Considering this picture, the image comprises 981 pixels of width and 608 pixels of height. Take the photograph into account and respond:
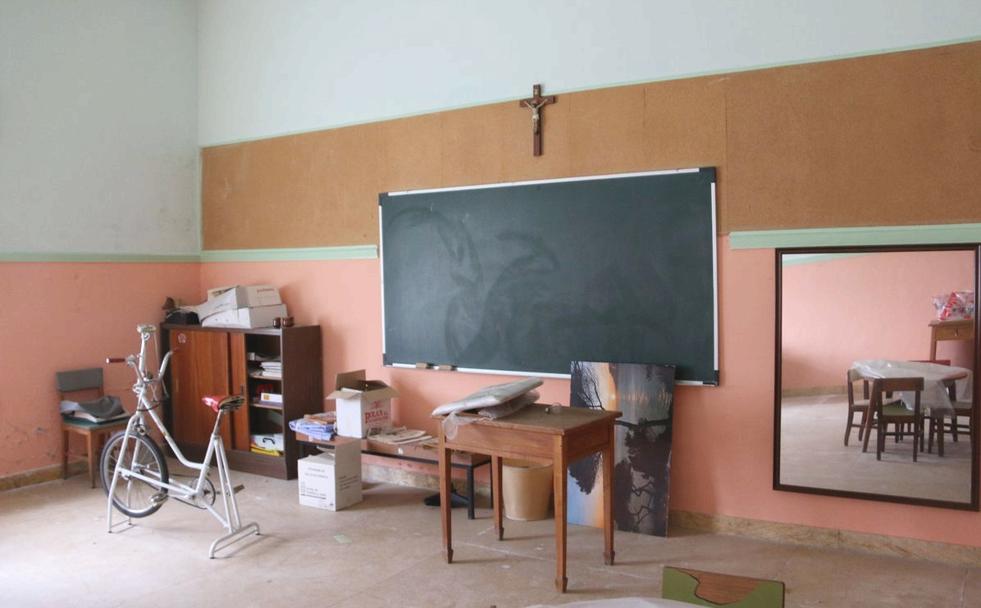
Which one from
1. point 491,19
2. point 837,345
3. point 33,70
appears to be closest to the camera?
point 837,345

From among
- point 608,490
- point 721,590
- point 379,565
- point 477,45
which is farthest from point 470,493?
point 721,590

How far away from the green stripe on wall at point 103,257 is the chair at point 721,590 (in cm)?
546

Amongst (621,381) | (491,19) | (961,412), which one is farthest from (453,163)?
(961,412)

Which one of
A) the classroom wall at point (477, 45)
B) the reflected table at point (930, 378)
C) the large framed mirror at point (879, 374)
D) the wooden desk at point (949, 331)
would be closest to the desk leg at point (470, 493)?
the large framed mirror at point (879, 374)

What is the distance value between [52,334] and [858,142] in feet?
18.6

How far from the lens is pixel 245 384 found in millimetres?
6113

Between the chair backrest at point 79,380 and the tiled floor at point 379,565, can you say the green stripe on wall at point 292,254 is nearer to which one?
the chair backrest at point 79,380

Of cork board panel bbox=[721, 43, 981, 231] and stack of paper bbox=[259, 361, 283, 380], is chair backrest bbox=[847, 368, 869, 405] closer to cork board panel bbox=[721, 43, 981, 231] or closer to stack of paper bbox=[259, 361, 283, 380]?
cork board panel bbox=[721, 43, 981, 231]

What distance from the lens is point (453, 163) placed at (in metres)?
5.52

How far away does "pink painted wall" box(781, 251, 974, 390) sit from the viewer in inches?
161

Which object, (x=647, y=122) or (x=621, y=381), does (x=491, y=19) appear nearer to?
(x=647, y=122)

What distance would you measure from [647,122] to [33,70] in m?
4.46

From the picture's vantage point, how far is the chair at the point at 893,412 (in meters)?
4.23

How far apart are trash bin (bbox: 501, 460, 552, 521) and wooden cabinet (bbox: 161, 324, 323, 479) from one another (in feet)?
6.10
